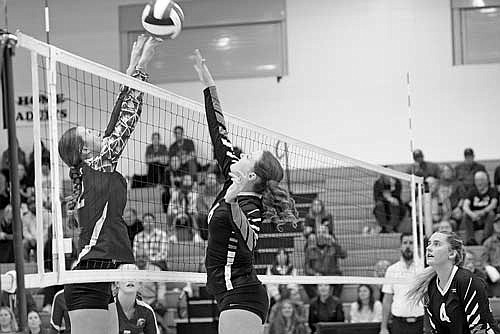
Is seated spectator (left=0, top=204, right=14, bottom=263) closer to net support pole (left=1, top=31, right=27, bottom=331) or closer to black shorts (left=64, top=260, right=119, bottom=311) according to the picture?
black shorts (left=64, top=260, right=119, bottom=311)

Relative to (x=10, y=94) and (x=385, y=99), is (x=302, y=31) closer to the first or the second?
(x=385, y=99)

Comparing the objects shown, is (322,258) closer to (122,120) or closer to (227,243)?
(122,120)

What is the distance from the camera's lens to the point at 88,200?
5.39 meters

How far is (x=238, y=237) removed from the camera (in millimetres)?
5145

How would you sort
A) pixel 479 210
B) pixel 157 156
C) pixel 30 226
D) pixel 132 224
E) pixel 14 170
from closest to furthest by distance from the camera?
pixel 14 170 → pixel 132 224 → pixel 30 226 → pixel 479 210 → pixel 157 156

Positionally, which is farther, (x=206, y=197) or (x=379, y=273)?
(x=206, y=197)

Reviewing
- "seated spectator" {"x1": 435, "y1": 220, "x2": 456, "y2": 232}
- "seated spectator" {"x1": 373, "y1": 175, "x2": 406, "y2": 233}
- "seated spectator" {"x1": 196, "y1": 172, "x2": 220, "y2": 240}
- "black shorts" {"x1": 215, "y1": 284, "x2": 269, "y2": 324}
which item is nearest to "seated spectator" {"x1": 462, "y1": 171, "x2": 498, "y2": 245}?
"seated spectator" {"x1": 435, "y1": 220, "x2": 456, "y2": 232}

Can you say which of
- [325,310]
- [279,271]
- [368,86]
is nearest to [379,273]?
[325,310]

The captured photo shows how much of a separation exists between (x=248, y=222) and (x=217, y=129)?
605 millimetres

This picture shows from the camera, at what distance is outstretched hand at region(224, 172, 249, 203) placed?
15.9 ft

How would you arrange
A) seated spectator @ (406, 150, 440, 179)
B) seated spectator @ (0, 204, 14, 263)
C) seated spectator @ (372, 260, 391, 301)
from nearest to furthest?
seated spectator @ (372, 260, 391, 301) < seated spectator @ (0, 204, 14, 263) < seated spectator @ (406, 150, 440, 179)

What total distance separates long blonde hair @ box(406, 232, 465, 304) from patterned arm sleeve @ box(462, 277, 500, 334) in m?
0.31

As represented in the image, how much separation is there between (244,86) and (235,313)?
44.8 ft

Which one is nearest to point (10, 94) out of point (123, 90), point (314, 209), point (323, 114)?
point (123, 90)
